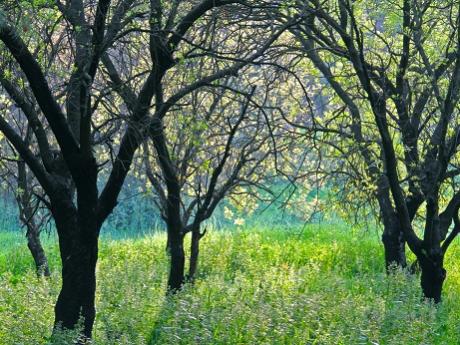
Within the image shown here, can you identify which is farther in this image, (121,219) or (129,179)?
(121,219)

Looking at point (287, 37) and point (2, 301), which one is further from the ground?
point (287, 37)

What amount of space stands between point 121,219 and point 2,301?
19.1 meters

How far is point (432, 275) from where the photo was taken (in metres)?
12.4

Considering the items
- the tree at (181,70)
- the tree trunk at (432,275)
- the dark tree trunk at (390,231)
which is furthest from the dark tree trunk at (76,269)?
the dark tree trunk at (390,231)

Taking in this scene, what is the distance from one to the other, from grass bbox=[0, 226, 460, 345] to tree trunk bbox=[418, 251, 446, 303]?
17 cm

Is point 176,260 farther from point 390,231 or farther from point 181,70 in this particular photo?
point 390,231

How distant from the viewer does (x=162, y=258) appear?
58.0 ft

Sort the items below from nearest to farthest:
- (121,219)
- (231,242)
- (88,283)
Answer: (88,283), (231,242), (121,219)

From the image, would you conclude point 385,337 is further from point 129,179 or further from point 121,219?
point 121,219

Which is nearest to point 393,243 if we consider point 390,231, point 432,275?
point 390,231

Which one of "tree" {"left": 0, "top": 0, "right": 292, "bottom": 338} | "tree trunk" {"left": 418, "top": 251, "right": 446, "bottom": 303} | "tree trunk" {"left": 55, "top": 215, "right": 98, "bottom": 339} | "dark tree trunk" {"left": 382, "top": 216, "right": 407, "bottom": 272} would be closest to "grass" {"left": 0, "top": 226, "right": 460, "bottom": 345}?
"tree trunk" {"left": 418, "top": 251, "right": 446, "bottom": 303}

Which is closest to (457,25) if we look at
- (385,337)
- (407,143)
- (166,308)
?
(407,143)

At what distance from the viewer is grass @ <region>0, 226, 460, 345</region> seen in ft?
30.3

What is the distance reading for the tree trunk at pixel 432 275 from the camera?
1217 centimetres
